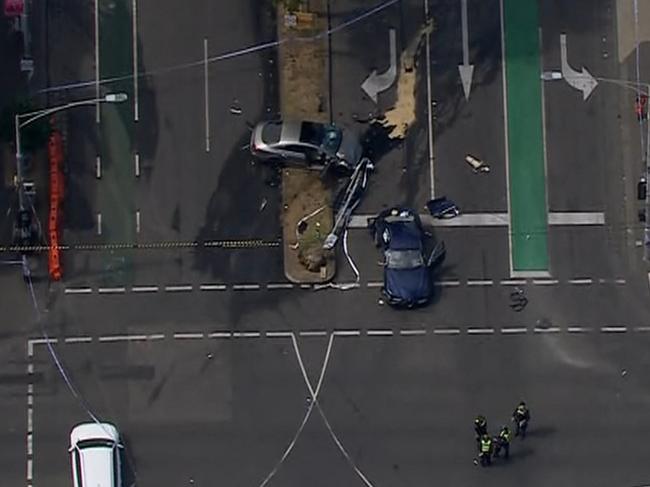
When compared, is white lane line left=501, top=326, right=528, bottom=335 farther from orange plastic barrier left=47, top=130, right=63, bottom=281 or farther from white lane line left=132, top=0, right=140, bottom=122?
orange plastic barrier left=47, top=130, right=63, bottom=281

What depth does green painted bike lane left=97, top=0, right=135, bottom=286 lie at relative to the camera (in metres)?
43.5

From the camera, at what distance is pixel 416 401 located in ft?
142

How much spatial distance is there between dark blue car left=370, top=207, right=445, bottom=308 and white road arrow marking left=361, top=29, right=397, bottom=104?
5.08m

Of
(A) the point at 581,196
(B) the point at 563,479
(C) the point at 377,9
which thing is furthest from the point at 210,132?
(B) the point at 563,479

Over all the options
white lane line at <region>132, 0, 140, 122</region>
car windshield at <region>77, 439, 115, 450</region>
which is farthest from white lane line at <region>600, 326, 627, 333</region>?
white lane line at <region>132, 0, 140, 122</region>

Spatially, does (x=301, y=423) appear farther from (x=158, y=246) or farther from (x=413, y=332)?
(x=158, y=246)

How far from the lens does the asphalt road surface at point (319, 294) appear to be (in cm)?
4278

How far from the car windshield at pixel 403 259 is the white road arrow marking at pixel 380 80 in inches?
235

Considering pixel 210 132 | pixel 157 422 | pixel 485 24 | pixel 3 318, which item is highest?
pixel 485 24

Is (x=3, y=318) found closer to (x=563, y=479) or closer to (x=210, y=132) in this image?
(x=210, y=132)

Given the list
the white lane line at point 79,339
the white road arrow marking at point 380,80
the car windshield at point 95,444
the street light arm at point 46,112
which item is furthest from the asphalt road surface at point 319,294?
the car windshield at point 95,444

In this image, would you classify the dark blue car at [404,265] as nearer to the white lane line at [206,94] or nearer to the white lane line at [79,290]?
the white lane line at [206,94]

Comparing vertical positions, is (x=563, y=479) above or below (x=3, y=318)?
below

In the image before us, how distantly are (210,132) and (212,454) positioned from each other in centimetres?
1191
